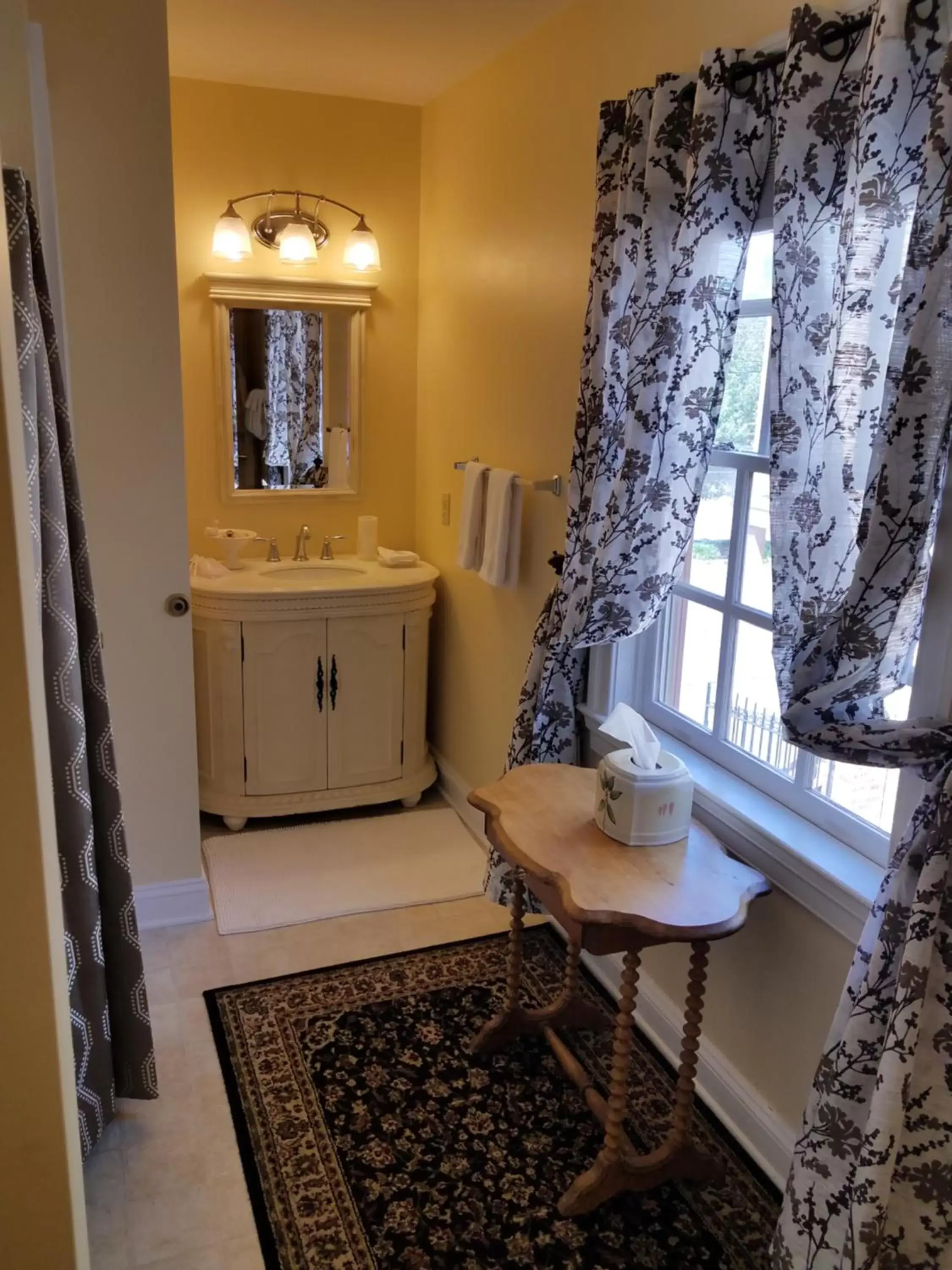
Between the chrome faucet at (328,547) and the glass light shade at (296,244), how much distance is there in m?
0.98

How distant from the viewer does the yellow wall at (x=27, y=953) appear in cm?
100

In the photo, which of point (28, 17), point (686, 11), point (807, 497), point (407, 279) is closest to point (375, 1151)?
point (807, 497)

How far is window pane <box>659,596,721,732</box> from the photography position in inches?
87.7

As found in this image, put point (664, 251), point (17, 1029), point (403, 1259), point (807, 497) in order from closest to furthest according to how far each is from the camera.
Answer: point (17, 1029), point (807, 497), point (403, 1259), point (664, 251)

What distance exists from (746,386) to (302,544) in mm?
1993

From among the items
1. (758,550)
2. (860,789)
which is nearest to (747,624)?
(758,550)

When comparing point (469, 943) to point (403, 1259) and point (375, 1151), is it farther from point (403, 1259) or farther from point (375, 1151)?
point (403, 1259)

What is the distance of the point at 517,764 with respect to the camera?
99.3 inches

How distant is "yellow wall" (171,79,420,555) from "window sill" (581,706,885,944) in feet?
6.43

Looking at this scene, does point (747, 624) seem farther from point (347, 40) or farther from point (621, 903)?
point (347, 40)

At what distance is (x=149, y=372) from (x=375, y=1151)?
1905mm

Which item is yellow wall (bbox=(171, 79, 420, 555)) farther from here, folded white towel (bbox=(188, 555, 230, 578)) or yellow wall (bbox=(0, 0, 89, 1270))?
yellow wall (bbox=(0, 0, 89, 1270))

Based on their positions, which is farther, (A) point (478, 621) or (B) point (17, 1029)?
(A) point (478, 621)

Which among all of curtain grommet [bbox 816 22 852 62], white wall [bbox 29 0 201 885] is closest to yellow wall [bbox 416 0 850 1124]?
curtain grommet [bbox 816 22 852 62]
